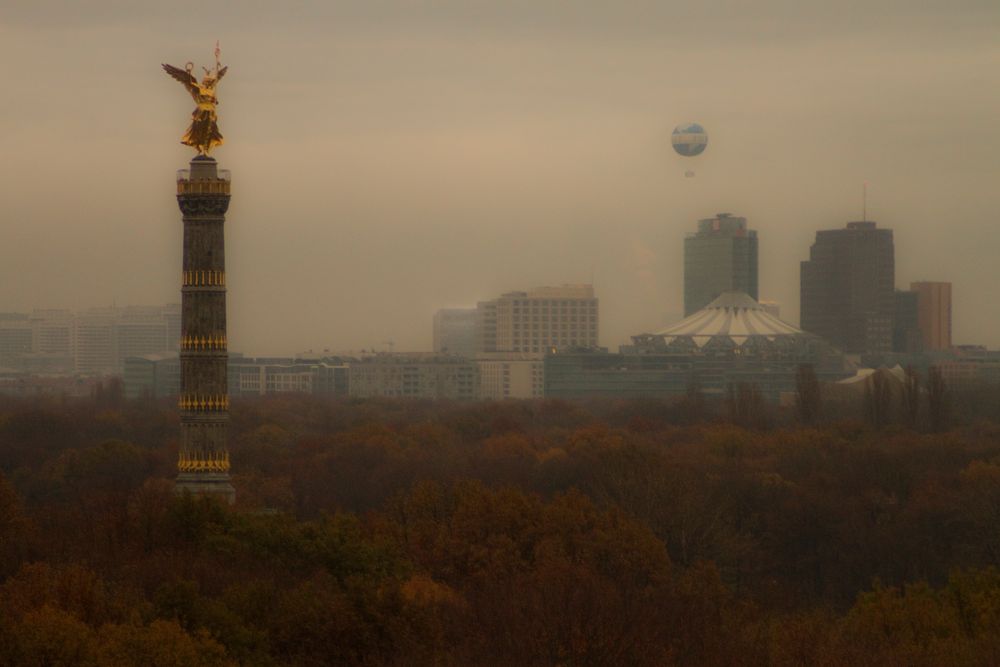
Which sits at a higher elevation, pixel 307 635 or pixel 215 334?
pixel 215 334

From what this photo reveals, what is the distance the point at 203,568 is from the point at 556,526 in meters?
12.1

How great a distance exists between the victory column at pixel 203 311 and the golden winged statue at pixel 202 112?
24 millimetres

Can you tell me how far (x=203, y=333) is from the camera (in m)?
55.6

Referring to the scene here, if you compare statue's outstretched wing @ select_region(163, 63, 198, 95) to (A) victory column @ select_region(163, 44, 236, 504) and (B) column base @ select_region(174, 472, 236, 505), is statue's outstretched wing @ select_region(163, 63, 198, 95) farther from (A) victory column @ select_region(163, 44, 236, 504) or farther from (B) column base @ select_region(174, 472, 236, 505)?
(B) column base @ select_region(174, 472, 236, 505)

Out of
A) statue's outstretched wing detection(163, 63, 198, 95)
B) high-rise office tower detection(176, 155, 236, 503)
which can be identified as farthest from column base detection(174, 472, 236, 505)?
statue's outstretched wing detection(163, 63, 198, 95)

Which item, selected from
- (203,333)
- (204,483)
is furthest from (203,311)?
(204,483)

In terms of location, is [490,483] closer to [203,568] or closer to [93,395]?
[203,568]

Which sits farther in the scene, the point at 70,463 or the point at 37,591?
the point at 70,463

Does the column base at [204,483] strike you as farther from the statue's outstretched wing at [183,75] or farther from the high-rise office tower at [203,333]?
the statue's outstretched wing at [183,75]

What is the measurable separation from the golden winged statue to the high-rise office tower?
44 centimetres

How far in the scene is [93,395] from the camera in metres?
169

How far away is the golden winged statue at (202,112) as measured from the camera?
55.8 meters

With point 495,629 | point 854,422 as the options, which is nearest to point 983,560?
point 495,629

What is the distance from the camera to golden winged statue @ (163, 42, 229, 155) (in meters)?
55.8
